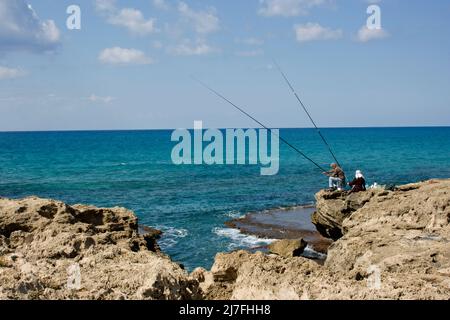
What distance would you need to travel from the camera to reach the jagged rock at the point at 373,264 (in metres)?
6.15

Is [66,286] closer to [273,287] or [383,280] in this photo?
[273,287]

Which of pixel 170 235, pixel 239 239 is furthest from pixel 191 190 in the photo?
pixel 239 239

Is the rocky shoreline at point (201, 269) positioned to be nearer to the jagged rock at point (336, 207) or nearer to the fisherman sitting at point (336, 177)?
the jagged rock at point (336, 207)

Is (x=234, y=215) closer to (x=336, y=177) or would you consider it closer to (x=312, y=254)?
(x=312, y=254)

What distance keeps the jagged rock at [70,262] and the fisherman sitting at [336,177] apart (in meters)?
10.5

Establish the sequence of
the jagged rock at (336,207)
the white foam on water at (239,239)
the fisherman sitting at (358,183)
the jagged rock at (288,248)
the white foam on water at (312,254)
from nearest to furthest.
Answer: the jagged rock at (336,207), the fisherman sitting at (358,183), the jagged rock at (288,248), the white foam on water at (312,254), the white foam on water at (239,239)

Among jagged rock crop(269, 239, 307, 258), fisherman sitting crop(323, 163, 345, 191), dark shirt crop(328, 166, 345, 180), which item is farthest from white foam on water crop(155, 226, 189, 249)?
dark shirt crop(328, 166, 345, 180)

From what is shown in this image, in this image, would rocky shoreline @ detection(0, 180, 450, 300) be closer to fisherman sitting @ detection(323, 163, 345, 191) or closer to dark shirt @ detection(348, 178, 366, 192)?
dark shirt @ detection(348, 178, 366, 192)

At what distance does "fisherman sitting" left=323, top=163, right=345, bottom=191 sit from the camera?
1905 centimetres

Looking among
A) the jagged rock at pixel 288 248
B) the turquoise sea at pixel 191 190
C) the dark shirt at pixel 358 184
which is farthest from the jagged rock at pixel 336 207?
the turquoise sea at pixel 191 190

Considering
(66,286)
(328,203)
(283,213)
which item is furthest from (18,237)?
(283,213)

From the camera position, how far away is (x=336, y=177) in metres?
19.4

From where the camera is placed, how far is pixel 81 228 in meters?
9.65

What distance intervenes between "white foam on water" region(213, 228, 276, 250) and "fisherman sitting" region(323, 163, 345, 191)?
503 cm
